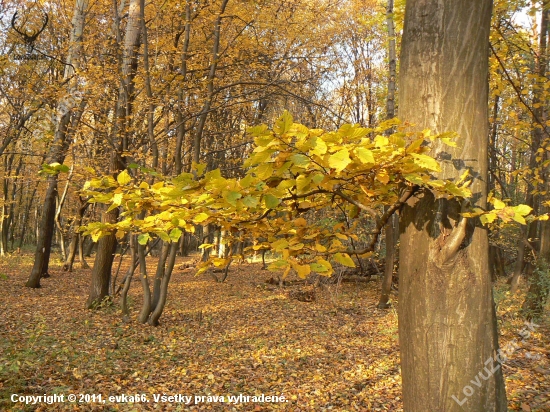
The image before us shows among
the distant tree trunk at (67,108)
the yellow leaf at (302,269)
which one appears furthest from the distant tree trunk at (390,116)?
the yellow leaf at (302,269)

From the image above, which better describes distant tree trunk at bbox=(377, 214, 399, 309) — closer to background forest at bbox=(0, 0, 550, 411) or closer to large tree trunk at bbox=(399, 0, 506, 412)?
background forest at bbox=(0, 0, 550, 411)

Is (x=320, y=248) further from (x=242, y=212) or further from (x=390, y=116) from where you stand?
(x=390, y=116)

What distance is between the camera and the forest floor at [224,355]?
13.6ft

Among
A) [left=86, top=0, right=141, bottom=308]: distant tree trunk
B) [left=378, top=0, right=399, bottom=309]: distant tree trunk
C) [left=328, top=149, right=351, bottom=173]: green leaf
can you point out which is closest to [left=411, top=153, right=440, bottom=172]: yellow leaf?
[left=328, top=149, right=351, bottom=173]: green leaf

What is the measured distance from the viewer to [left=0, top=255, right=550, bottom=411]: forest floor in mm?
4152

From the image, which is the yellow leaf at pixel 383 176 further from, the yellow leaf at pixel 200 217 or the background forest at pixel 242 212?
the yellow leaf at pixel 200 217

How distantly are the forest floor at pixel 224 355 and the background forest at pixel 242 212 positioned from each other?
0.13 ft

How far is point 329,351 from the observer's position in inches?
234

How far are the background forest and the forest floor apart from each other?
0.04 m

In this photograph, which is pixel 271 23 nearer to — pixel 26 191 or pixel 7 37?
pixel 7 37

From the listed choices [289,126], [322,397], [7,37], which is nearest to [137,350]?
[322,397]

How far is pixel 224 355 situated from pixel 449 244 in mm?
5120

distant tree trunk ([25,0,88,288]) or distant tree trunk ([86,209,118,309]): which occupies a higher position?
distant tree trunk ([25,0,88,288])

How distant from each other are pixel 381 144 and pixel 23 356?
5.47 m
